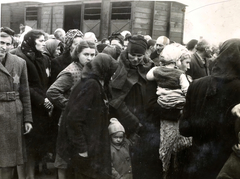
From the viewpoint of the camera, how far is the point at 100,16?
668cm

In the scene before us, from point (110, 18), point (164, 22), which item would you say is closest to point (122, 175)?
point (164, 22)

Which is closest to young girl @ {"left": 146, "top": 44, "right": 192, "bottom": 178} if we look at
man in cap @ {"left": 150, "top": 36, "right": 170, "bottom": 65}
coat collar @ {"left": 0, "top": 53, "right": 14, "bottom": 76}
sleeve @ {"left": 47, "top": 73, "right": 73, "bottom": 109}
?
sleeve @ {"left": 47, "top": 73, "right": 73, "bottom": 109}

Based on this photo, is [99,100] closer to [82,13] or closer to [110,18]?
[110,18]

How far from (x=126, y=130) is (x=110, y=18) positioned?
3.55m

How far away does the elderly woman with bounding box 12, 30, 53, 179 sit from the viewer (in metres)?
3.75

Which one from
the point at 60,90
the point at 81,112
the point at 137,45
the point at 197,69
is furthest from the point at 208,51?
the point at 81,112

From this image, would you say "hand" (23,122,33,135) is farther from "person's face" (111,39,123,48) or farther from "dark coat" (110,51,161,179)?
"person's face" (111,39,123,48)

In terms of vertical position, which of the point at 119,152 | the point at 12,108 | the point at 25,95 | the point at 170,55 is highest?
the point at 170,55

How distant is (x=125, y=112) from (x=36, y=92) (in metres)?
1.17

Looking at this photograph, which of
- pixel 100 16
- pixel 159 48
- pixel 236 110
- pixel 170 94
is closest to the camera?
pixel 236 110

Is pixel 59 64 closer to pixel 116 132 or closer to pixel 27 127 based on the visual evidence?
pixel 27 127

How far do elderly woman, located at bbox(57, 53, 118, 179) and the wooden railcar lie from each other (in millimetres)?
2050

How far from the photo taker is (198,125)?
2729 millimetres

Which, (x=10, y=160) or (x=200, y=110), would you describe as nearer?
(x=200, y=110)
